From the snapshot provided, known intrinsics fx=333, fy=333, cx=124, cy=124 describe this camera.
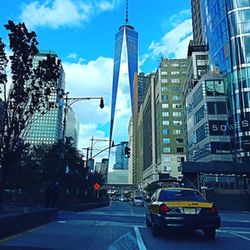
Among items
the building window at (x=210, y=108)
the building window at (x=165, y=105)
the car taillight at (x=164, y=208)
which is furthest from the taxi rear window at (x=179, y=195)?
the building window at (x=165, y=105)

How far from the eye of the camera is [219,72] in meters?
63.1

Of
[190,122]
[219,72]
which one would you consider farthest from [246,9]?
[190,122]

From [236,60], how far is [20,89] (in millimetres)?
50737

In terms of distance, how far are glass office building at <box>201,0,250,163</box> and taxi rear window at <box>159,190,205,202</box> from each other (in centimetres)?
4640

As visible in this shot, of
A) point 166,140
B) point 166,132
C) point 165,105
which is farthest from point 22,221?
point 165,105

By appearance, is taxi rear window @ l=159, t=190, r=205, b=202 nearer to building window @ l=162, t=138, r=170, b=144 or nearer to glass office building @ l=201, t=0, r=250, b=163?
glass office building @ l=201, t=0, r=250, b=163

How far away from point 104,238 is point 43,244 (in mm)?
2093

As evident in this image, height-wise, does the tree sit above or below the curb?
above

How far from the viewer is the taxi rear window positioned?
1037 centimetres

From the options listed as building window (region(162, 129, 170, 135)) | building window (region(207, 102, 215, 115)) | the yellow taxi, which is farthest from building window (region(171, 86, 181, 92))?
the yellow taxi

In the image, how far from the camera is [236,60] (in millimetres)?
57844

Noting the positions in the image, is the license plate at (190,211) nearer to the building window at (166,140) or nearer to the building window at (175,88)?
the building window at (166,140)

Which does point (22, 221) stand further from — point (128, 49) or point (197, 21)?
point (128, 49)

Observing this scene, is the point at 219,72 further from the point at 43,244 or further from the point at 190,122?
the point at 43,244
